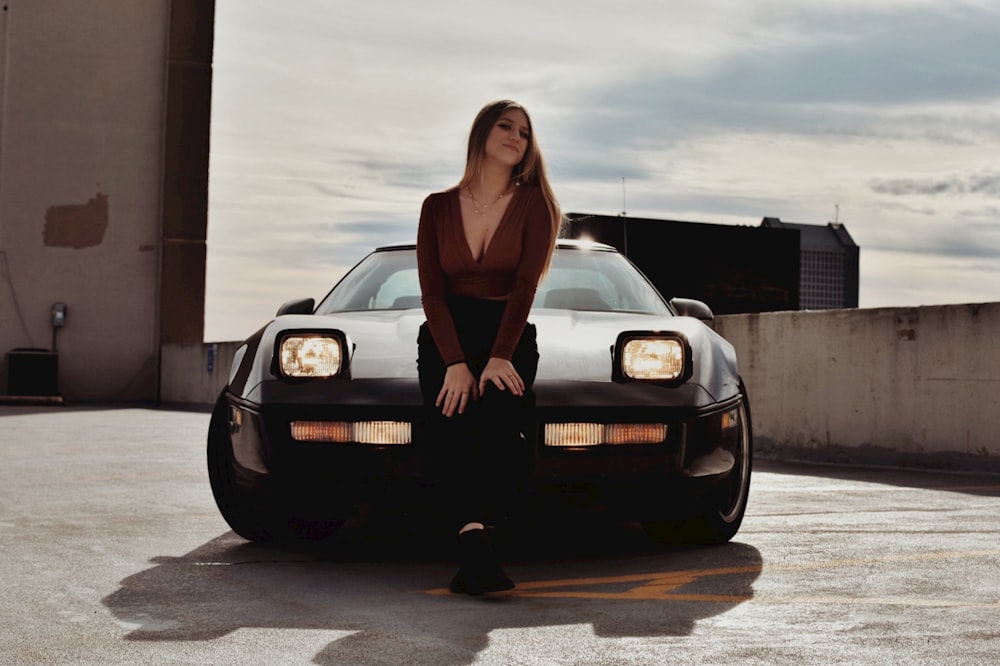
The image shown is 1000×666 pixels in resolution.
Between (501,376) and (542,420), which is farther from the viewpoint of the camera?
(542,420)

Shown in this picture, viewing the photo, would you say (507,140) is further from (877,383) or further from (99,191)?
(99,191)

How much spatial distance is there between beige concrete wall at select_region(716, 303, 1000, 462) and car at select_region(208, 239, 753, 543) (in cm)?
470

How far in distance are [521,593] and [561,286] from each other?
181 centimetres

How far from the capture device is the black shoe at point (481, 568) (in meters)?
4.32

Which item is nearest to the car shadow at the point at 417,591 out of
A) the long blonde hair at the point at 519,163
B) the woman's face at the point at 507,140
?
the long blonde hair at the point at 519,163

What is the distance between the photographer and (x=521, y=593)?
4.40 meters

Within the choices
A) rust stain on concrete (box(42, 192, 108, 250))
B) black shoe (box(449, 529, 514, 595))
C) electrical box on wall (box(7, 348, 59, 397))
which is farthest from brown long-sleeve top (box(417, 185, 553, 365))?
rust stain on concrete (box(42, 192, 108, 250))

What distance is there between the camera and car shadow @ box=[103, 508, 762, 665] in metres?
3.77

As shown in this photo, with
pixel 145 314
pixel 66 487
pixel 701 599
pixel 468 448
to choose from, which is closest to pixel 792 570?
pixel 701 599

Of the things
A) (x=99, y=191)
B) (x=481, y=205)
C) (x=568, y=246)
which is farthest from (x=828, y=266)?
(x=481, y=205)

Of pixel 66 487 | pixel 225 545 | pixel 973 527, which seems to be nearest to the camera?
pixel 225 545

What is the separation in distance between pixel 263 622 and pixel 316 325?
1.45 meters

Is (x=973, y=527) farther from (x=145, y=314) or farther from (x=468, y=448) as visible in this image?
(x=145, y=314)

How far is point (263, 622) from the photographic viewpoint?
3910 mm
